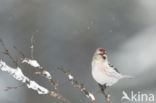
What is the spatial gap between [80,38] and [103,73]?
8.22 meters

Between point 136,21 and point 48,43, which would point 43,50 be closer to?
point 48,43

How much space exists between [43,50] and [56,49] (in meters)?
0.40

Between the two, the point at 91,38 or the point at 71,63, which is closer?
the point at 71,63

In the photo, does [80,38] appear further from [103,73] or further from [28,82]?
[28,82]

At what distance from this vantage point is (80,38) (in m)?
10.9

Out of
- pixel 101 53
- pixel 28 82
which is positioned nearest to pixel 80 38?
pixel 101 53

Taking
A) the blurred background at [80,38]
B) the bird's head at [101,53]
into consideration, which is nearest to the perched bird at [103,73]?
the bird's head at [101,53]

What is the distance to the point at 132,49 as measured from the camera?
11.2 meters

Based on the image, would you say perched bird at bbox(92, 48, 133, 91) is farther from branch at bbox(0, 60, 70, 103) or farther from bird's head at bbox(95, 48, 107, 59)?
branch at bbox(0, 60, 70, 103)

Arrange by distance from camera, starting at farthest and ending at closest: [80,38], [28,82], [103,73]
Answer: [80,38] → [103,73] → [28,82]

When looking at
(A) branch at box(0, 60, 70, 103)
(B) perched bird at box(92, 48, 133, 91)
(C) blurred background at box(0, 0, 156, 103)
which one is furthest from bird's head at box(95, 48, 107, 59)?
(C) blurred background at box(0, 0, 156, 103)

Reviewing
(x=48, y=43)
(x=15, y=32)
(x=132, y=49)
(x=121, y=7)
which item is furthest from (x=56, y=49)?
(x=121, y=7)

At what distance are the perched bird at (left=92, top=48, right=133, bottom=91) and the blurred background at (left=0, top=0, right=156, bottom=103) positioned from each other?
5675mm

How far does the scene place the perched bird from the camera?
2.61 metres
